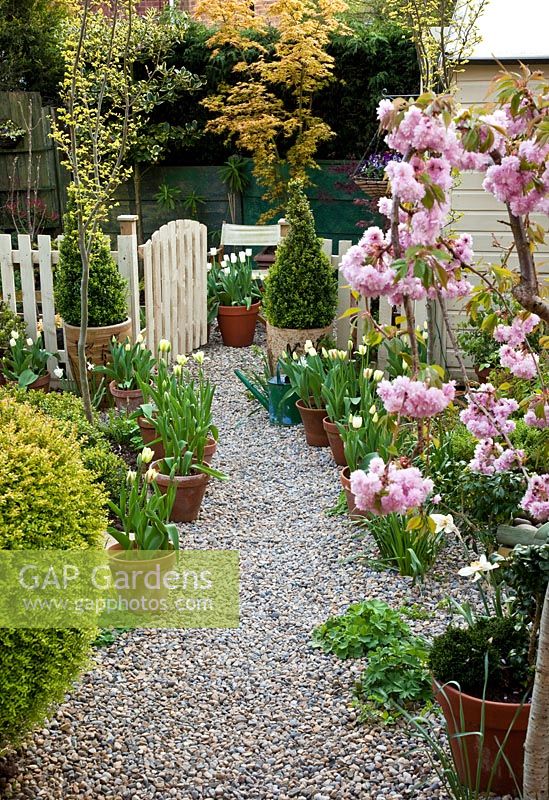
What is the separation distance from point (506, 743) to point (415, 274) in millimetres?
1351

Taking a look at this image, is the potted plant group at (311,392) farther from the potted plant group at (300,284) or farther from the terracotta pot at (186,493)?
the terracotta pot at (186,493)

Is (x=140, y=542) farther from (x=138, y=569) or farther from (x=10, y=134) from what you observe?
(x=10, y=134)

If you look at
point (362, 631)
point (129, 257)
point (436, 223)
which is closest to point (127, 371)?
point (129, 257)

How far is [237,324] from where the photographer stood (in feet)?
24.1

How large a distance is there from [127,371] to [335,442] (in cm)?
138

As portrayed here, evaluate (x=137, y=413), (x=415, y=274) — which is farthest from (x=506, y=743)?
(x=137, y=413)

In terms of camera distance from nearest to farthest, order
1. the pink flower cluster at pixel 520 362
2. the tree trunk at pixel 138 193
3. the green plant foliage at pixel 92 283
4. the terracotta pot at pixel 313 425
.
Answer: the pink flower cluster at pixel 520 362, the terracotta pot at pixel 313 425, the green plant foliage at pixel 92 283, the tree trunk at pixel 138 193

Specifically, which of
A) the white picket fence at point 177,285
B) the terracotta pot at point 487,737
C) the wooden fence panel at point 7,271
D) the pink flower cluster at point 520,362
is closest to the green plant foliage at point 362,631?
the terracotta pot at point 487,737

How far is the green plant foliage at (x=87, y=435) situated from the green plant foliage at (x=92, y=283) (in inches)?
33.8

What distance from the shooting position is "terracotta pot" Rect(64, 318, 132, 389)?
5727mm

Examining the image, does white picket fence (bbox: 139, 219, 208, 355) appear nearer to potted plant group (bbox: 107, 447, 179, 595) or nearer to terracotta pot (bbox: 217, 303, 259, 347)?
terracotta pot (bbox: 217, 303, 259, 347)

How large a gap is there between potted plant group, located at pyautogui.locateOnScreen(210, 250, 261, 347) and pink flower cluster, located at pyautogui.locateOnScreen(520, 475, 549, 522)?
4.94 meters

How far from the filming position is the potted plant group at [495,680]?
228 cm

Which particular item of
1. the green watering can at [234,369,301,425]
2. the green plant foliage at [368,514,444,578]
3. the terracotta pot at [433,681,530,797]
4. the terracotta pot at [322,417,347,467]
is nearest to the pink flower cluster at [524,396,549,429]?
the terracotta pot at [433,681,530,797]
